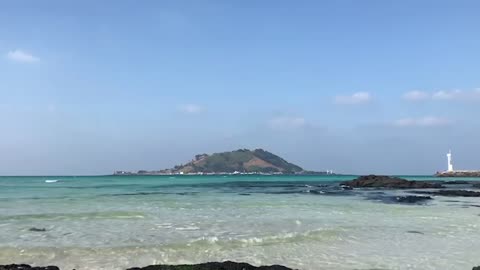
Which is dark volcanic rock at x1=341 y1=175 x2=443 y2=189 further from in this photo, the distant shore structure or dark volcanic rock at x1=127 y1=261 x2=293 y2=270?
the distant shore structure

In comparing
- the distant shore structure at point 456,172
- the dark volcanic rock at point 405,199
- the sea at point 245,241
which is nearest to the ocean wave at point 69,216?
the sea at point 245,241

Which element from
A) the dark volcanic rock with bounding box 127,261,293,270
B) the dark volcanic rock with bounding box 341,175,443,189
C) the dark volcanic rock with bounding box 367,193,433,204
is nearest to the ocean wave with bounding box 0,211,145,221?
the dark volcanic rock with bounding box 127,261,293,270

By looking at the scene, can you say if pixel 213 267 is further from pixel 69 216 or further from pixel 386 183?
pixel 386 183

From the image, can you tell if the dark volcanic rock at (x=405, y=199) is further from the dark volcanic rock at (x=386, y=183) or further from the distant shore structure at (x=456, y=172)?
the distant shore structure at (x=456, y=172)

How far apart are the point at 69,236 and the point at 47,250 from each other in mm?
2938

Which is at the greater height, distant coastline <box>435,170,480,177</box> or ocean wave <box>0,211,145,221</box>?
distant coastline <box>435,170,480,177</box>

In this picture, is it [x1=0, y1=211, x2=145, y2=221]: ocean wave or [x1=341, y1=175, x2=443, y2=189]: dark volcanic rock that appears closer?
[x1=0, y1=211, x2=145, y2=221]: ocean wave

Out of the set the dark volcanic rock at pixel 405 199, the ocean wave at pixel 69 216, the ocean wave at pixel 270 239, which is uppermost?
the ocean wave at pixel 69 216

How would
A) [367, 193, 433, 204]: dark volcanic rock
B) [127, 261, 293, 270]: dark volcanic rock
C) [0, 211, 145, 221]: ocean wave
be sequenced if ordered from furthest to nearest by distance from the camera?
1. [367, 193, 433, 204]: dark volcanic rock
2. [0, 211, 145, 221]: ocean wave
3. [127, 261, 293, 270]: dark volcanic rock

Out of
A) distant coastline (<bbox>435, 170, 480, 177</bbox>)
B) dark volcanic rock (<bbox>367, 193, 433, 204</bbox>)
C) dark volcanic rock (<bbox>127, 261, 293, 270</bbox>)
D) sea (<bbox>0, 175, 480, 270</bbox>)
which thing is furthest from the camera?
distant coastline (<bbox>435, 170, 480, 177</bbox>)

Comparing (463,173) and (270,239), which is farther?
(463,173)

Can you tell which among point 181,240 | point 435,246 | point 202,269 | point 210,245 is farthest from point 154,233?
point 435,246

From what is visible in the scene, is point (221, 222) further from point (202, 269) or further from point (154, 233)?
point (202, 269)

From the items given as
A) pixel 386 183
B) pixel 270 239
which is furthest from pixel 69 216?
pixel 386 183
